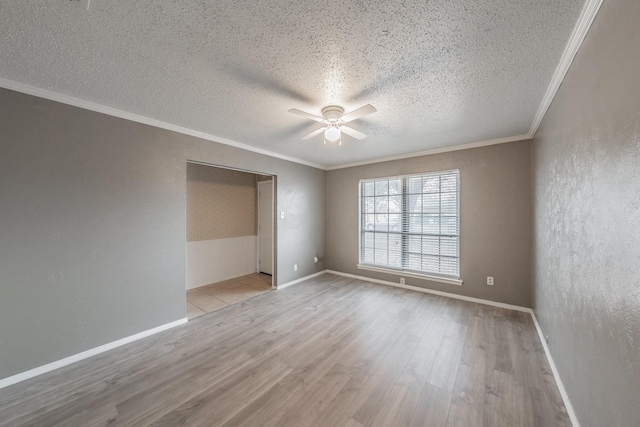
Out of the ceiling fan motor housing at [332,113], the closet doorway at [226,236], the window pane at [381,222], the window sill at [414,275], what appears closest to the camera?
the ceiling fan motor housing at [332,113]

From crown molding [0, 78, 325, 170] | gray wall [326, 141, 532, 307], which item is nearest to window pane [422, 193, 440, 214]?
gray wall [326, 141, 532, 307]

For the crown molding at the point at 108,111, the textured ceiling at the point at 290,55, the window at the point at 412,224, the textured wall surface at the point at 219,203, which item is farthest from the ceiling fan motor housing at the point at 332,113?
the textured wall surface at the point at 219,203

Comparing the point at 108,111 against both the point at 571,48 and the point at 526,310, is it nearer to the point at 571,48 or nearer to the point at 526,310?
the point at 571,48

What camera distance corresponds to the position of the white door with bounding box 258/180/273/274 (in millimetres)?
5328

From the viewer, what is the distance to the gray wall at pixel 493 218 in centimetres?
322

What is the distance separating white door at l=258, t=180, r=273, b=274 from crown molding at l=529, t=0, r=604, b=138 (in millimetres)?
4567

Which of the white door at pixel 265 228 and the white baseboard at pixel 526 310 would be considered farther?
the white door at pixel 265 228

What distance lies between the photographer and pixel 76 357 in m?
2.20

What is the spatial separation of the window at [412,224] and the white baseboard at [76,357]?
3636 millimetres

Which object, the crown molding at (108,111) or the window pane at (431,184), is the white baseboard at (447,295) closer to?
the window pane at (431,184)

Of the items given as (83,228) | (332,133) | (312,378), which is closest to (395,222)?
(332,133)

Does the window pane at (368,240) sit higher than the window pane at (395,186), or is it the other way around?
the window pane at (395,186)

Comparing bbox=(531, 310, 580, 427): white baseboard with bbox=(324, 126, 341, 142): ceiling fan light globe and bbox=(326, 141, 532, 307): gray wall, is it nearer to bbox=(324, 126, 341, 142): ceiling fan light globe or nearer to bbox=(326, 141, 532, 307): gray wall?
bbox=(326, 141, 532, 307): gray wall

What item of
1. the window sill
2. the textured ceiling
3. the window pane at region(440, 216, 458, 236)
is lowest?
the window sill
